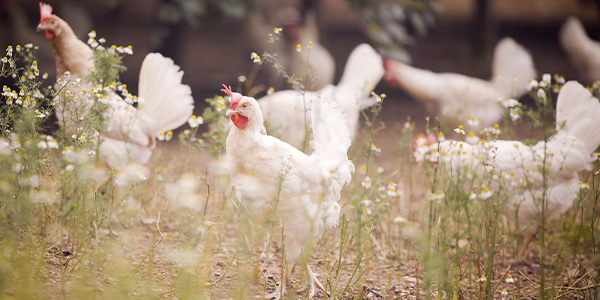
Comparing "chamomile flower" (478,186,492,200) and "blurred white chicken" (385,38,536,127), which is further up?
"blurred white chicken" (385,38,536,127)

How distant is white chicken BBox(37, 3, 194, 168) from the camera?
3.72 metres

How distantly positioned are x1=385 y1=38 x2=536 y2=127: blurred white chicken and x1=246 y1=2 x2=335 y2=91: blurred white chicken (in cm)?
82

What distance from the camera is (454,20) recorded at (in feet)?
36.3

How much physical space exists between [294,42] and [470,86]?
2559mm

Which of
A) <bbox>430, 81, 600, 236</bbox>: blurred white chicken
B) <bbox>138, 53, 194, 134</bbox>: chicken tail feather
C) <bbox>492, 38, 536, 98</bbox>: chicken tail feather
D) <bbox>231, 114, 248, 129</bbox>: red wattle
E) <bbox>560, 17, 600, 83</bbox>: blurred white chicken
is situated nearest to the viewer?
<bbox>231, 114, 248, 129</bbox>: red wattle

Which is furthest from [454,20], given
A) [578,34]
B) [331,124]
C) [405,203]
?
[331,124]

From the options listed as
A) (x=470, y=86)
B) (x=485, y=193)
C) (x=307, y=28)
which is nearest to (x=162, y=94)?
(x=485, y=193)

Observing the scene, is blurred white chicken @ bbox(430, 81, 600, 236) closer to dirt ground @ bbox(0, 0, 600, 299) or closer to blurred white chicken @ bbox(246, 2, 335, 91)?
dirt ground @ bbox(0, 0, 600, 299)

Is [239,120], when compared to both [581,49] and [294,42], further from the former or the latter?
[581,49]

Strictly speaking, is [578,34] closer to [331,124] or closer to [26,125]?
[331,124]

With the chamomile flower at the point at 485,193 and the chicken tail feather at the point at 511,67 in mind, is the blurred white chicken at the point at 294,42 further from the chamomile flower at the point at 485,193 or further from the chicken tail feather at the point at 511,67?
the chamomile flower at the point at 485,193

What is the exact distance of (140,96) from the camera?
3.90 metres

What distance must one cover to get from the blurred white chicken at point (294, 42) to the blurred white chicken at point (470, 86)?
2.69 feet

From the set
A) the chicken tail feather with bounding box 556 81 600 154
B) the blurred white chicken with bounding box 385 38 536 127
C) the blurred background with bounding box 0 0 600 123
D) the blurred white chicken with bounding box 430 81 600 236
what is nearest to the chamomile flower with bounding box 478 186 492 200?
the blurred white chicken with bounding box 430 81 600 236
